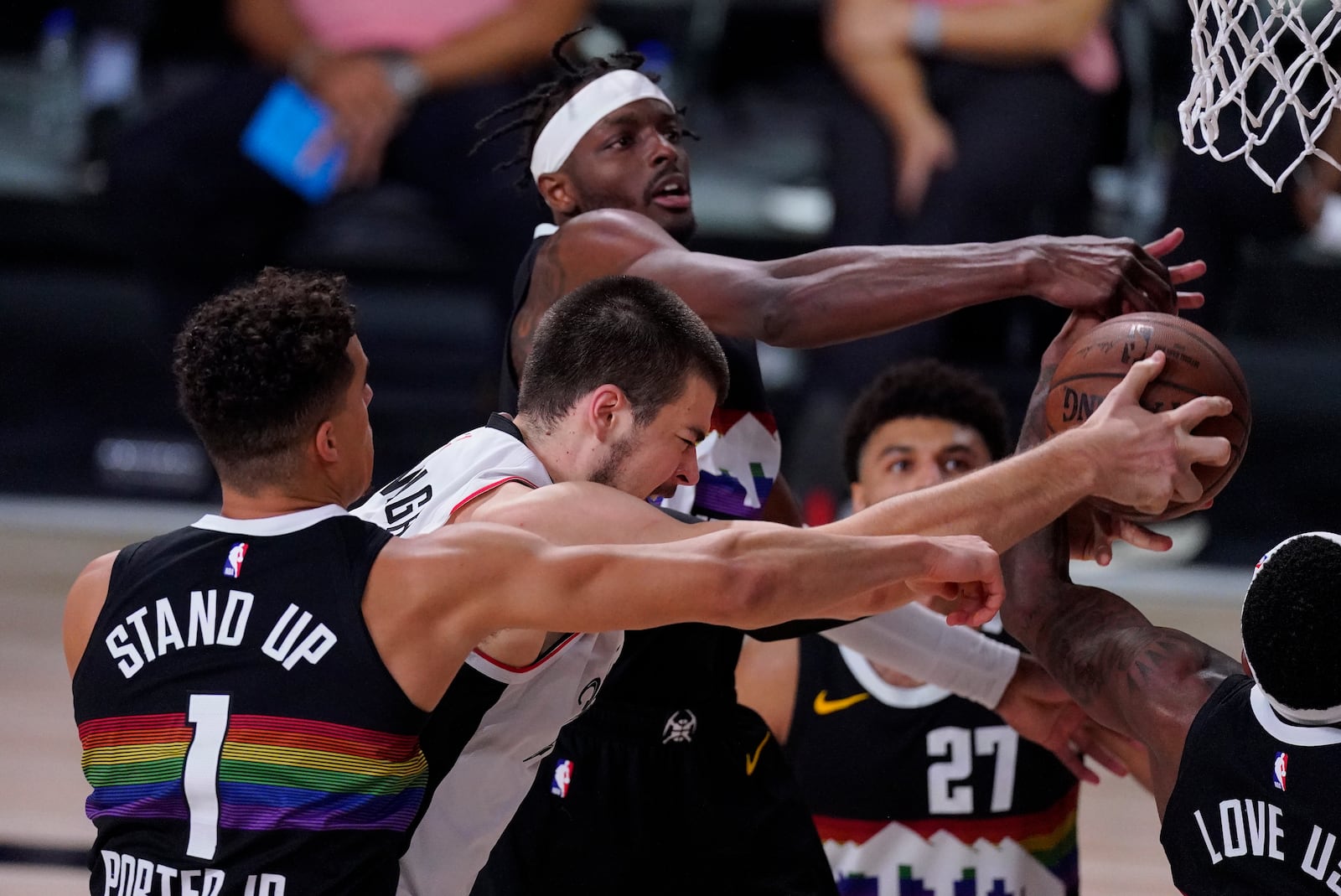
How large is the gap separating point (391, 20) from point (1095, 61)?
342 centimetres

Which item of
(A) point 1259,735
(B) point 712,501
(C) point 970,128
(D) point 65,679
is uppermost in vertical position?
Answer: (C) point 970,128

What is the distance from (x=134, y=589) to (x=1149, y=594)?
240 inches

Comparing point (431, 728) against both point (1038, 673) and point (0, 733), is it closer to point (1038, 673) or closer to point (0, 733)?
point (1038, 673)

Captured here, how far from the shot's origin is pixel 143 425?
28.1 feet

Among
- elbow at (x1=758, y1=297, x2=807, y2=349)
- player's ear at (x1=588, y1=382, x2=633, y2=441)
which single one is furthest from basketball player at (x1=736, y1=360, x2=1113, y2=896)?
player's ear at (x1=588, y1=382, x2=633, y2=441)

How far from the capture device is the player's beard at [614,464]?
8.51ft

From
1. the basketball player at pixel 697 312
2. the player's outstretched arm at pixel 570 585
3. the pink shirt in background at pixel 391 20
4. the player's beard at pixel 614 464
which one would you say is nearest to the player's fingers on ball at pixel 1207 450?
the basketball player at pixel 697 312

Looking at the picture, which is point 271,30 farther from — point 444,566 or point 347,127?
point 444,566

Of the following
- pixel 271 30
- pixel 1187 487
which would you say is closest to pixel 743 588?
pixel 1187 487

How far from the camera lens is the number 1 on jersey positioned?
2.22 meters

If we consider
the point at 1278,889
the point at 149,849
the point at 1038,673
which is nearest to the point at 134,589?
the point at 149,849

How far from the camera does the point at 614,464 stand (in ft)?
8.53

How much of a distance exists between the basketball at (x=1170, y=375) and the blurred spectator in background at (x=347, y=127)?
527 centimetres

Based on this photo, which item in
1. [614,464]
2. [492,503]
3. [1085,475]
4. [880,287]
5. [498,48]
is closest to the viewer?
[492,503]
